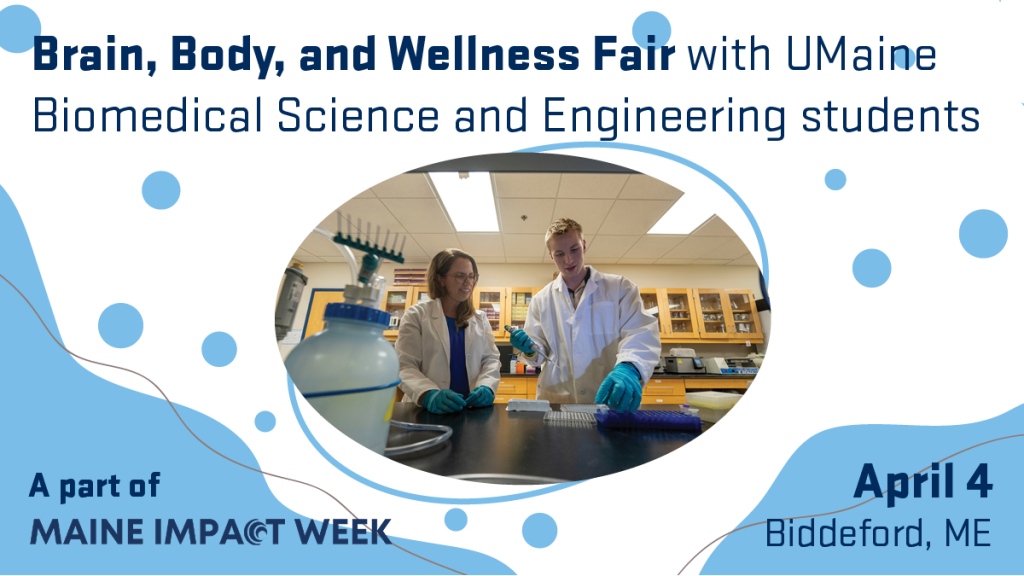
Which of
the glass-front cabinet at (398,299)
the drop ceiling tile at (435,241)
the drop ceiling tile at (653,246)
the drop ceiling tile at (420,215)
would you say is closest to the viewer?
the drop ceiling tile at (420,215)

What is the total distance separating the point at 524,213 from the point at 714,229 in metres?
1.77

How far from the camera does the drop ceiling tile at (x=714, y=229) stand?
2877 mm

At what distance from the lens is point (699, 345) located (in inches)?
149

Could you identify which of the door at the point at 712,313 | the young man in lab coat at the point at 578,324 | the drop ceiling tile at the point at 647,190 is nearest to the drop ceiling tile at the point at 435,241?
the drop ceiling tile at the point at 647,190

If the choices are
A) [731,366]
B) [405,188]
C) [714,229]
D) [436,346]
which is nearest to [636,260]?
[714,229]

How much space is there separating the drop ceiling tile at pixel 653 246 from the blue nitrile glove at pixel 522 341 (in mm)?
2486

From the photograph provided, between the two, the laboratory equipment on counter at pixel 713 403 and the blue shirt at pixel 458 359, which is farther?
A: the blue shirt at pixel 458 359

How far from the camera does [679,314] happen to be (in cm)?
374

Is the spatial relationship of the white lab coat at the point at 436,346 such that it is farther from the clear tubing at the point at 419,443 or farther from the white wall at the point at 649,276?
the white wall at the point at 649,276

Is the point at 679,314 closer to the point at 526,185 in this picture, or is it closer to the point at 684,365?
the point at 684,365

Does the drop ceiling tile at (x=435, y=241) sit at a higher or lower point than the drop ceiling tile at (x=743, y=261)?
A: higher

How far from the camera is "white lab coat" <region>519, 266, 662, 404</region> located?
134cm

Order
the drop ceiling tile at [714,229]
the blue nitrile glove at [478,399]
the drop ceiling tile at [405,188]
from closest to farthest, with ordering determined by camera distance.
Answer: the blue nitrile glove at [478,399] → the drop ceiling tile at [405,188] → the drop ceiling tile at [714,229]

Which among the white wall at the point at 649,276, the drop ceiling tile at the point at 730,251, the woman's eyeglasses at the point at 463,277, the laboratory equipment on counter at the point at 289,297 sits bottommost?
the laboratory equipment on counter at the point at 289,297
